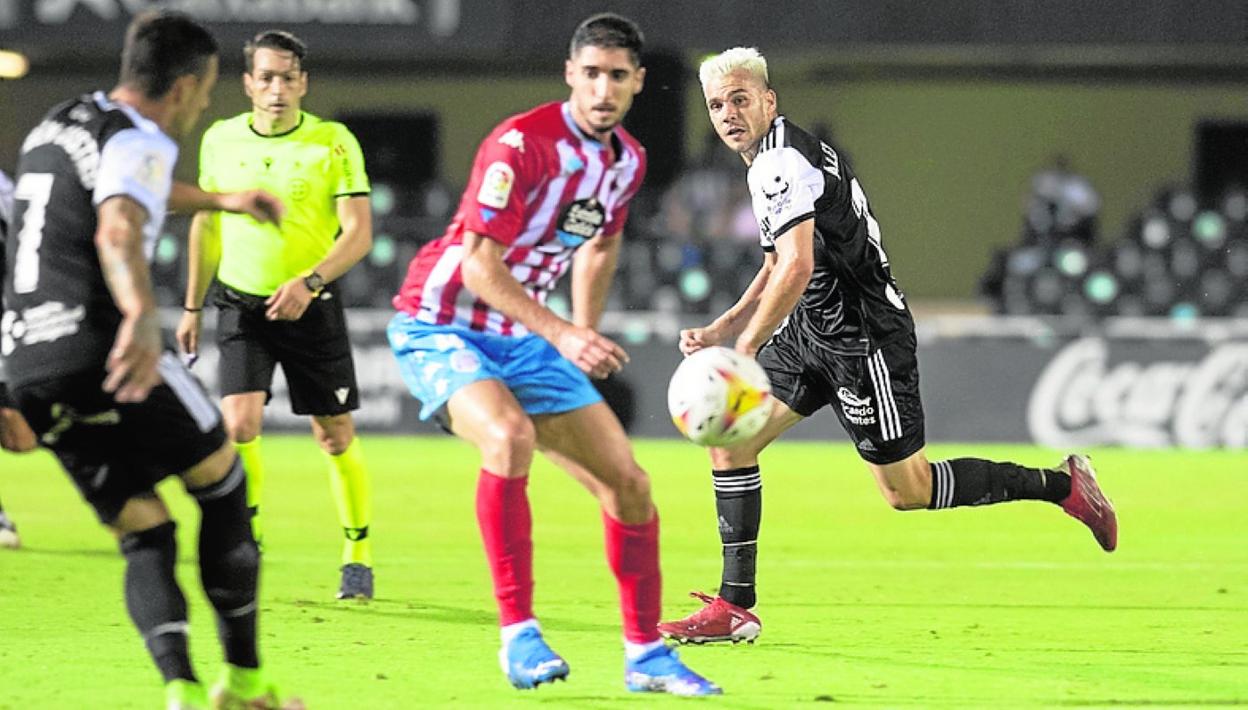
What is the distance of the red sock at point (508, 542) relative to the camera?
20.4 ft

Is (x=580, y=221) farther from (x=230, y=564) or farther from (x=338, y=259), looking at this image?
(x=338, y=259)

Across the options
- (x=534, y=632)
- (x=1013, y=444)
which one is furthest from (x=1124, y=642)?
(x=1013, y=444)

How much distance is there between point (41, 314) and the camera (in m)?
5.32

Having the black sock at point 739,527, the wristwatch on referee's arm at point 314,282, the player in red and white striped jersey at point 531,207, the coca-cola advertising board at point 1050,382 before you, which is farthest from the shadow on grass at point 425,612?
the coca-cola advertising board at point 1050,382

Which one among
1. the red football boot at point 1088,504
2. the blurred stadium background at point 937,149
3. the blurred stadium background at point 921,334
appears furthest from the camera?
the blurred stadium background at point 937,149

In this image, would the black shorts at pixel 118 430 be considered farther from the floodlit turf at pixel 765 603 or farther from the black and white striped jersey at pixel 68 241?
the floodlit turf at pixel 765 603

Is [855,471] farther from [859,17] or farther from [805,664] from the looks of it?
[805,664]

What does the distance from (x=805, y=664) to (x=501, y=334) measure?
1.65 meters

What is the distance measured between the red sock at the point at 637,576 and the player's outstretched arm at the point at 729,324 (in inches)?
32.5

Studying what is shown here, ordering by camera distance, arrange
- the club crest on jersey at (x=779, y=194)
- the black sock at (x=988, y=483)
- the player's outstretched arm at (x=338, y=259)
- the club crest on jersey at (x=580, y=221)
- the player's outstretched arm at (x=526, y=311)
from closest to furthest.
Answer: the player's outstretched arm at (x=526, y=311)
the club crest on jersey at (x=580, y=221)
the club crest on jersey at (x=779, y=194)
the black sock at (x=988, y=483)
the player's outstretched arm at (x=338, y=259)

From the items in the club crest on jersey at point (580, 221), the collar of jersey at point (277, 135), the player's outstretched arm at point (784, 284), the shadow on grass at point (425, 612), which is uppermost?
the collar of jersey at point (277, 135)

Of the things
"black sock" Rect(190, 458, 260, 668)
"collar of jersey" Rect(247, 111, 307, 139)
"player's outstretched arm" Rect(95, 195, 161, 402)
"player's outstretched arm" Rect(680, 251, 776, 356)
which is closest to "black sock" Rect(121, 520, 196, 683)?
"black sock" Rect(190, 458, 260, 668)

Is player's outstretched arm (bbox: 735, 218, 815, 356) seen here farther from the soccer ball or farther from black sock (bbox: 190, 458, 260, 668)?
black sock (bbox: 190, 458, 260, 668)

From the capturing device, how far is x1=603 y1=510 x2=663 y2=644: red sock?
631 cm
